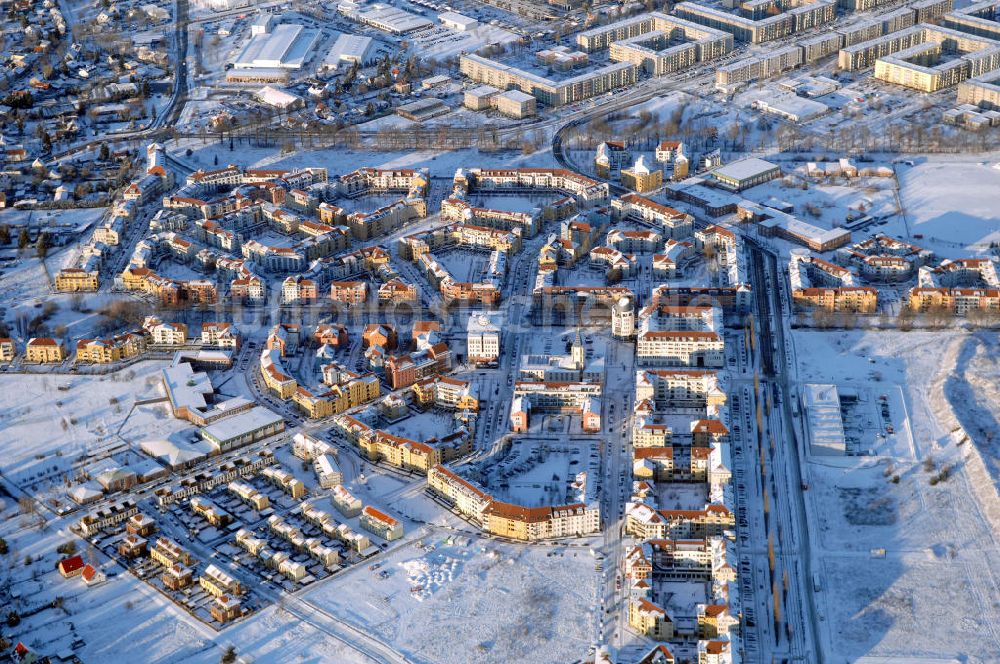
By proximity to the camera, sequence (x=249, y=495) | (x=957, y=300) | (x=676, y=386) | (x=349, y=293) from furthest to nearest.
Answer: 1. (x=349, y=293)
2. (x=957, y=300)
3. (x=676, y=386)
4. (x=249, y=495)

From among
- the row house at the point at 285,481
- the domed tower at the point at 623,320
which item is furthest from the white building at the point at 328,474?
the domed tower at the point at 623,320

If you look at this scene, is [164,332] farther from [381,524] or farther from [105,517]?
[381,524]

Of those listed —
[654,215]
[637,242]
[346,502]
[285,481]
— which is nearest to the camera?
[346,502]

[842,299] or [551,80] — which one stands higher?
[551,80]

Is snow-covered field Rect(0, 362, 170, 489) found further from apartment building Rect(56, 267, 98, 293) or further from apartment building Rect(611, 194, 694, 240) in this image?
apartment building Rect(611, 194, 694, 240)

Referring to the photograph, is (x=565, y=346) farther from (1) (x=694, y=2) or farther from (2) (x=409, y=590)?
(1) (x=694, y=2)

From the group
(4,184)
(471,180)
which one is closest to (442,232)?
(471,180)

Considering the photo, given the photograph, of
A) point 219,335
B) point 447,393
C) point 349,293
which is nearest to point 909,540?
point 447,393
